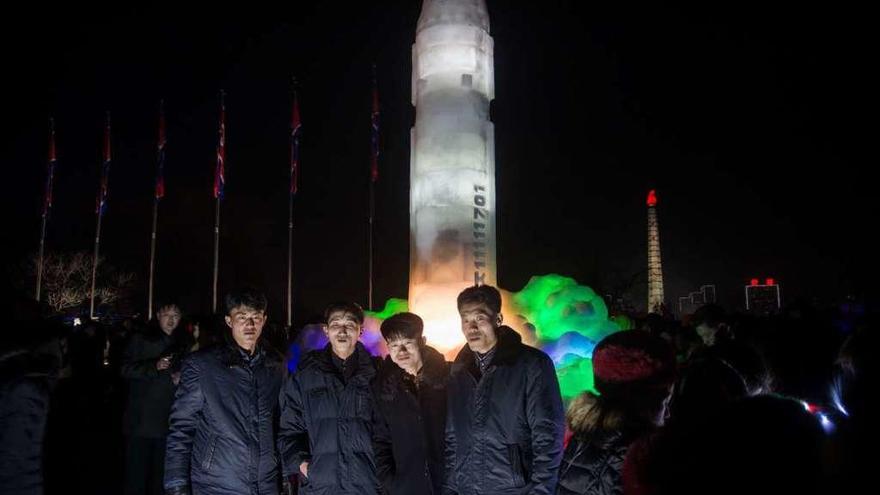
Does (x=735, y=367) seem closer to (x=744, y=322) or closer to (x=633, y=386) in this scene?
(x=633, y=386)

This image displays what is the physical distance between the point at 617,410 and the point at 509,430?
54.1 inches

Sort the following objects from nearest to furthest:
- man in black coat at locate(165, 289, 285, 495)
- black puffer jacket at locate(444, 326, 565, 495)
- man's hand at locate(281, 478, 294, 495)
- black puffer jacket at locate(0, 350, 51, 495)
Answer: black puffer jacket at locate(0, 350, 51, 495) → black puffer jacket at locate(444, 326, 565, 495) → man in black coat at locate(165, 289, 285, 495) → man's hand at locate(281, 478, 294, 495)

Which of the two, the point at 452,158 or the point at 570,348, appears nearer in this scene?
the point at 570,348

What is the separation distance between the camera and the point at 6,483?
4.02 meters

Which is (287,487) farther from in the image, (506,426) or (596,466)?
(596,466)

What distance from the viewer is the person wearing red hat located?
3.27 meters

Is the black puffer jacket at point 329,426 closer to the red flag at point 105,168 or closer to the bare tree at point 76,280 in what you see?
the red flag at point 105,168

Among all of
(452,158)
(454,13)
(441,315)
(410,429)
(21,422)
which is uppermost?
(454,13)

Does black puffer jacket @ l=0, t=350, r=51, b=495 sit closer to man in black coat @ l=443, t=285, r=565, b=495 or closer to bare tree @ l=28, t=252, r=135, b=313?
man in black coat @ l=443, t=285, r=565, b=495

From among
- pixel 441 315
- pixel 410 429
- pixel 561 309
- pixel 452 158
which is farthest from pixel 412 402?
pixel 452 158

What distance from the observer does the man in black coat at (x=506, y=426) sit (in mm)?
4469

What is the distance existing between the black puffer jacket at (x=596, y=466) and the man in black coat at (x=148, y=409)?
5379 mm

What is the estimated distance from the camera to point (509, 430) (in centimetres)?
457

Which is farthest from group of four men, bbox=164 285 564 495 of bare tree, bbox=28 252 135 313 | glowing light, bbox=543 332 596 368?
bare tree, bbox=28 252 135 313
